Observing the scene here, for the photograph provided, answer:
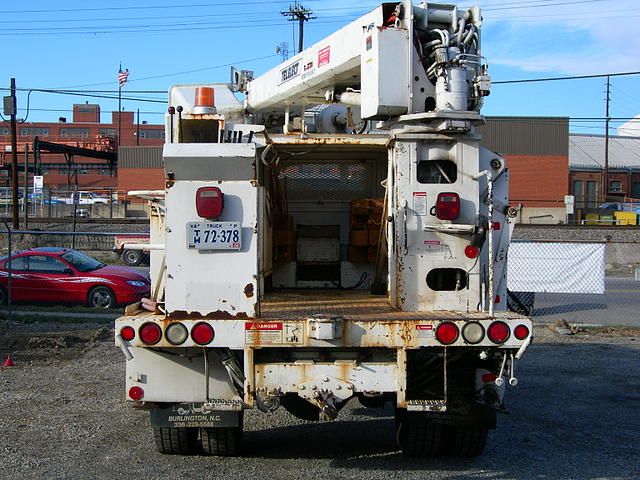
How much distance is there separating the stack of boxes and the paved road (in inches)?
314

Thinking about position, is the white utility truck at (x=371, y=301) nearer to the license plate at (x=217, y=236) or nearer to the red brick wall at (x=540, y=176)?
the license plate at (x=217, y=236)

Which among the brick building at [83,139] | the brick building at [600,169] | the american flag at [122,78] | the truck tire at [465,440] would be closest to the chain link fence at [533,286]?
the truck tire at [465,440]

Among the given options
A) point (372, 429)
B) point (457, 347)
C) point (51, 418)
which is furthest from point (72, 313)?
point (457, 347)

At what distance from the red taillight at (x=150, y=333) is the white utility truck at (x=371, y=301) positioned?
1 centimetres

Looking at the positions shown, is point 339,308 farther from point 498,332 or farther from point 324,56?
point 324,56

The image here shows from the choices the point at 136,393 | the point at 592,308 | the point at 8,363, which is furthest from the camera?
the point at 592,308

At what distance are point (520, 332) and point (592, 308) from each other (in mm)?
12190

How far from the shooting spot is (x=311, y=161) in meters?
8.62

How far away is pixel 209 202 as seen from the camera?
586 centimetres

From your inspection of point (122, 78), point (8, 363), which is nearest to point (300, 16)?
point (122, 78)

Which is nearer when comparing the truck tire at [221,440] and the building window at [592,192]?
the truck tire at [221,440]

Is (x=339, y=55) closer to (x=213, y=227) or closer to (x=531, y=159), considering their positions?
(x=213, y=227)

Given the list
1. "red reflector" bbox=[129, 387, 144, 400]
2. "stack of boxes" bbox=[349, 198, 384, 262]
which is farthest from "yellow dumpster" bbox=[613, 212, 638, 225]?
"red reflector" bbox=[129, 387, 144, 400]

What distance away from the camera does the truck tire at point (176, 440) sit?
6566 mm
